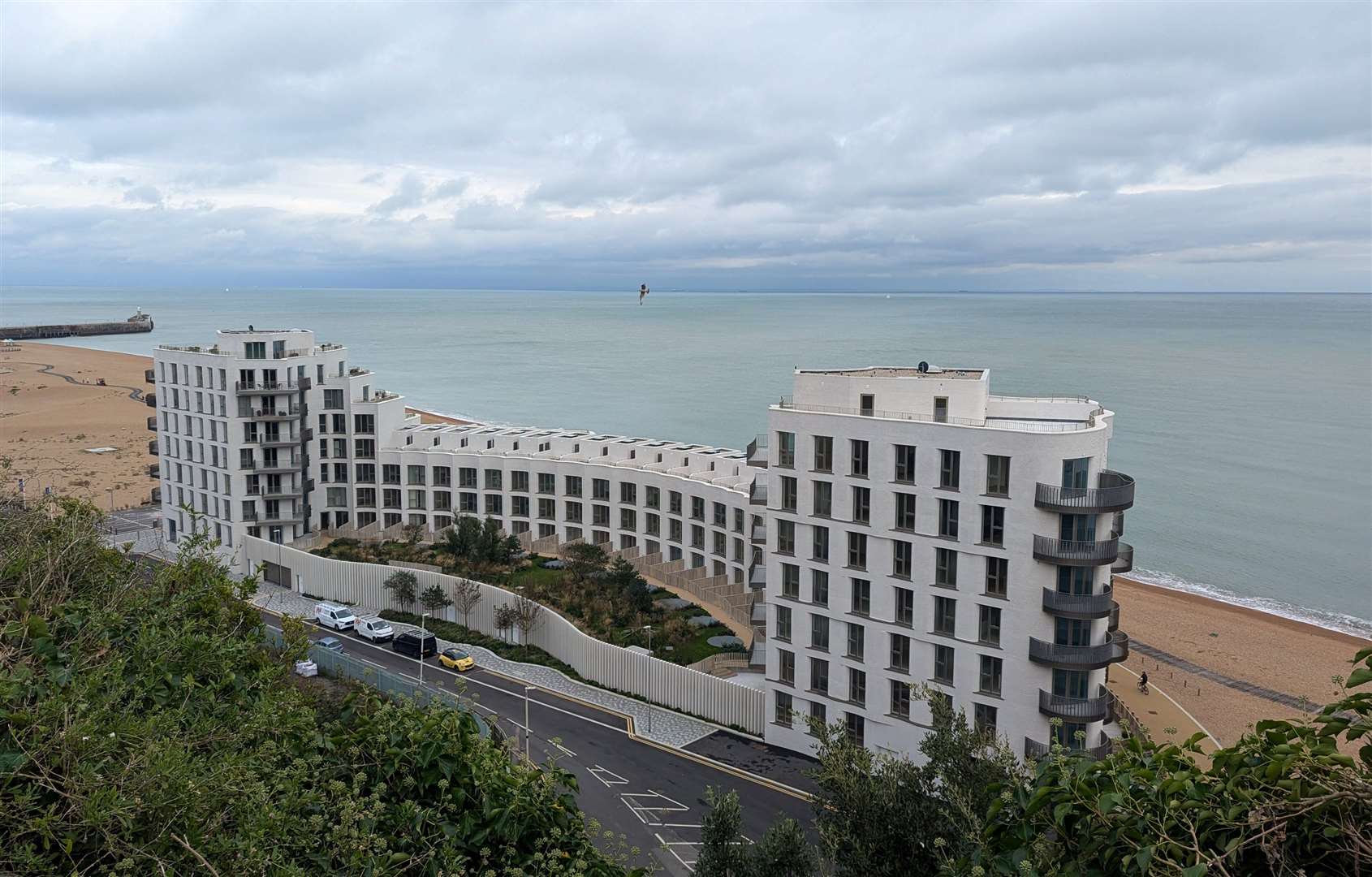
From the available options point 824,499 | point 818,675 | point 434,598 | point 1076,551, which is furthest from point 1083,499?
point 434,598

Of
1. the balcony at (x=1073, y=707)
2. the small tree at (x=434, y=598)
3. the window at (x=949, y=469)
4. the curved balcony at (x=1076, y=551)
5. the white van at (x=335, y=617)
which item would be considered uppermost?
the window at (x=949, y=469)

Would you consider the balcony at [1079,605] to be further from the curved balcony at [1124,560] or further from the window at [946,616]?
the window at [946,616]

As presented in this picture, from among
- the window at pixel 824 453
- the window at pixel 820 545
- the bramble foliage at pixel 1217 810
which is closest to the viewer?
the bramble foliage at pixel 1217 810

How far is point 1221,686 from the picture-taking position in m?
49.3

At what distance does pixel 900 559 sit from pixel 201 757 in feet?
94.2

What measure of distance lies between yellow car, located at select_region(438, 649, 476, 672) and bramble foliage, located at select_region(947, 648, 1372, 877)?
3807 centimetres

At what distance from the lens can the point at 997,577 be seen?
3322cm

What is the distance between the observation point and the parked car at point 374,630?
49844mm

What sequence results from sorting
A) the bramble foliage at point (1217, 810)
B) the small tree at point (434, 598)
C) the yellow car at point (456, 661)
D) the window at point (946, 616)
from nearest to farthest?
the bramble foliage at point (1217, 810)
the window at point (946, 616)
the yellow car at point (456, 661)
the small tree at point (434, 598)

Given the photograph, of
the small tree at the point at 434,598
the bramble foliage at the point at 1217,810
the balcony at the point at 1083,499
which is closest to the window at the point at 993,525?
the balcony at the point at 1083,499

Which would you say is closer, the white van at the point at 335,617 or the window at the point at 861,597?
the window at the point at 861,597

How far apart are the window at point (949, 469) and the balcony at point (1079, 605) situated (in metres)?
4.83

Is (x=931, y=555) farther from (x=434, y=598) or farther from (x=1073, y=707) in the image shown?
(x=434, y=598)

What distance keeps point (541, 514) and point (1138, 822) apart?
191 ft
